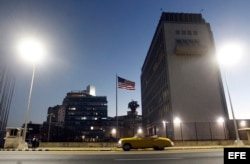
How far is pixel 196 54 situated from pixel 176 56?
525 cm

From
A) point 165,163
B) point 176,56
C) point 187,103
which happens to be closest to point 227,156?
point 165,163

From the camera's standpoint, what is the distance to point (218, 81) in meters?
44.8

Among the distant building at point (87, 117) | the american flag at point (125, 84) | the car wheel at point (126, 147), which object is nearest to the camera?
the car wheel at point (126, 147)

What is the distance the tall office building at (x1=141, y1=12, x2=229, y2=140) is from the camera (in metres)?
41.1

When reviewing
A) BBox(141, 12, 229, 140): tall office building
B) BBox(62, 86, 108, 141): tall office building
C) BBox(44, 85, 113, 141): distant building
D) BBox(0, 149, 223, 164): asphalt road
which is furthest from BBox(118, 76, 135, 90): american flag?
BBox(62, 86, 108, 141): tall office building

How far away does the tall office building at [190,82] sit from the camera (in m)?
41.1

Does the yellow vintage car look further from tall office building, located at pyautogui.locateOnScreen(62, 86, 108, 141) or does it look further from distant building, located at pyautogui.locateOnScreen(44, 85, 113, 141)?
tall office building, located at pyautogui.locateOnScreen(62, 86, 108, 141)

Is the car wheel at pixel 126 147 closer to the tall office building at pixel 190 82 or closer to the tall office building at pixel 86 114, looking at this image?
the tall office building at pixel 190 82

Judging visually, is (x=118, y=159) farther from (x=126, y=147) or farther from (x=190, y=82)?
(x=190, y=82)

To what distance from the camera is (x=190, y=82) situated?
147 feet

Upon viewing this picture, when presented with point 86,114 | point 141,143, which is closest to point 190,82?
point 141,143

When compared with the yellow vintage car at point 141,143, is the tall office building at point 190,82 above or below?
above

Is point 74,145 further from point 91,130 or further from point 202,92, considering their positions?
point 91,130

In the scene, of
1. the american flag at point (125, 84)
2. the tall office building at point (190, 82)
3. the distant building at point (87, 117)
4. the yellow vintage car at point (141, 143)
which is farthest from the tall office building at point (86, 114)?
the yellow vintage car at point (141, 143)
